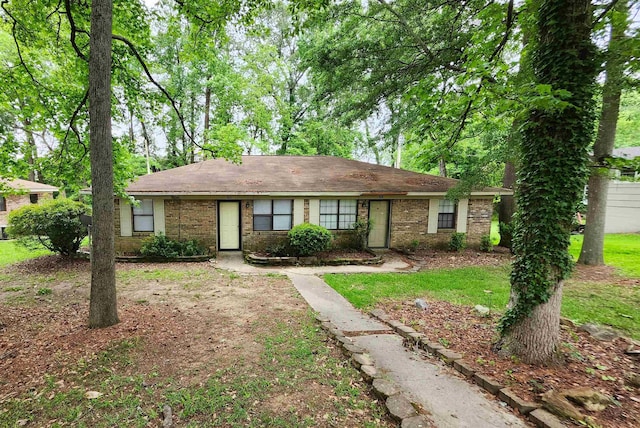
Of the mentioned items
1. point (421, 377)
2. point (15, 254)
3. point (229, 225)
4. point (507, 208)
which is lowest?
point (15, 254)

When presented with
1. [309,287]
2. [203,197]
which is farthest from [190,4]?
[309,287]

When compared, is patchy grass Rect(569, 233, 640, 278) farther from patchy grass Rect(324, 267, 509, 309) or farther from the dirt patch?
the dirt patch

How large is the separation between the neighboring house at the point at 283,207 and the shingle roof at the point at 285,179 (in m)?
0.04

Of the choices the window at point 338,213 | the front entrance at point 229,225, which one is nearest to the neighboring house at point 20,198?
the front entrance at point 229,225

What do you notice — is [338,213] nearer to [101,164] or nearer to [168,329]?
[168,329]

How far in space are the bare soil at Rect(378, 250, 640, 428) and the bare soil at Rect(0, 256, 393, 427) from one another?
5.77ft

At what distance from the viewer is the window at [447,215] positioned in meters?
12.8

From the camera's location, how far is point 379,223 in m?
12.6

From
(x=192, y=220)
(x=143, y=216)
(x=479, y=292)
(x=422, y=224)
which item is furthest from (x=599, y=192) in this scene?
(x=143, y=216)

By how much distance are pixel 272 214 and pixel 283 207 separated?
1.69 feet

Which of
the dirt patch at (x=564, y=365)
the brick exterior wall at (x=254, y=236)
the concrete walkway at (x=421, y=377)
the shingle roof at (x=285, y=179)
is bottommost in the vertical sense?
the concrete walkway at (x=421, y=377)

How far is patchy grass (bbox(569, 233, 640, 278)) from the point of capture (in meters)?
9.15

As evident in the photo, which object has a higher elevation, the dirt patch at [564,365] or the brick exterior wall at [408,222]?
the brick exterior wall at [408,222]

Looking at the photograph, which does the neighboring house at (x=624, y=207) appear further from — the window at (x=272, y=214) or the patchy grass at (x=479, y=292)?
the window at (x=272, y=214)
